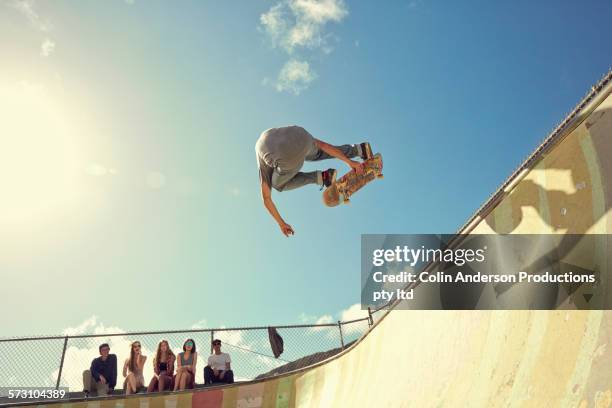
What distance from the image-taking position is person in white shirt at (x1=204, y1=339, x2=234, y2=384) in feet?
22.6

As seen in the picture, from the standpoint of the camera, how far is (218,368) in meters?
7.00

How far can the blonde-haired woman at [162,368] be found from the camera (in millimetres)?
6473

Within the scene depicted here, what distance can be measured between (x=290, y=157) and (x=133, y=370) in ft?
16.2

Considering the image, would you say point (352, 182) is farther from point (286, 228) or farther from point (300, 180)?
point (286, 228)

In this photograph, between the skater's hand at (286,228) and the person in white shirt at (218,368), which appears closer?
the skater's hand at (286,228)

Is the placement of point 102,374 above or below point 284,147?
below

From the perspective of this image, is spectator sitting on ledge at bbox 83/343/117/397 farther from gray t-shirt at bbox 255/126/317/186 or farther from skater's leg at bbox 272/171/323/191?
gray t-shirt at bbox 255/126/317/186

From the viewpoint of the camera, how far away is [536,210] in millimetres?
2693

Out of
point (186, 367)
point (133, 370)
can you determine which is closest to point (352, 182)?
point (186, 367)

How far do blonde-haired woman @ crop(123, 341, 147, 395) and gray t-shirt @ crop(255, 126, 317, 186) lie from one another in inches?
173

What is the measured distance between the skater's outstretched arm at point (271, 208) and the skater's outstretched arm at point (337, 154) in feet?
2.63

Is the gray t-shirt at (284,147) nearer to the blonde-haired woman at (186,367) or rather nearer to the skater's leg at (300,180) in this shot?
the skater's leg at (300,180)

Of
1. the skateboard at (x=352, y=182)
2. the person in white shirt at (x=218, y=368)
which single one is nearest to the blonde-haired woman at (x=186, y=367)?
the person in white shirt at (x=218, y=368)

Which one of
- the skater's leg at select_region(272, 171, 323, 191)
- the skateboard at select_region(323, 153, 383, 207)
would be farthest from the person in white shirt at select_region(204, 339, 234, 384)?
the skateboard at select_region(323, 153, 383, 207)
